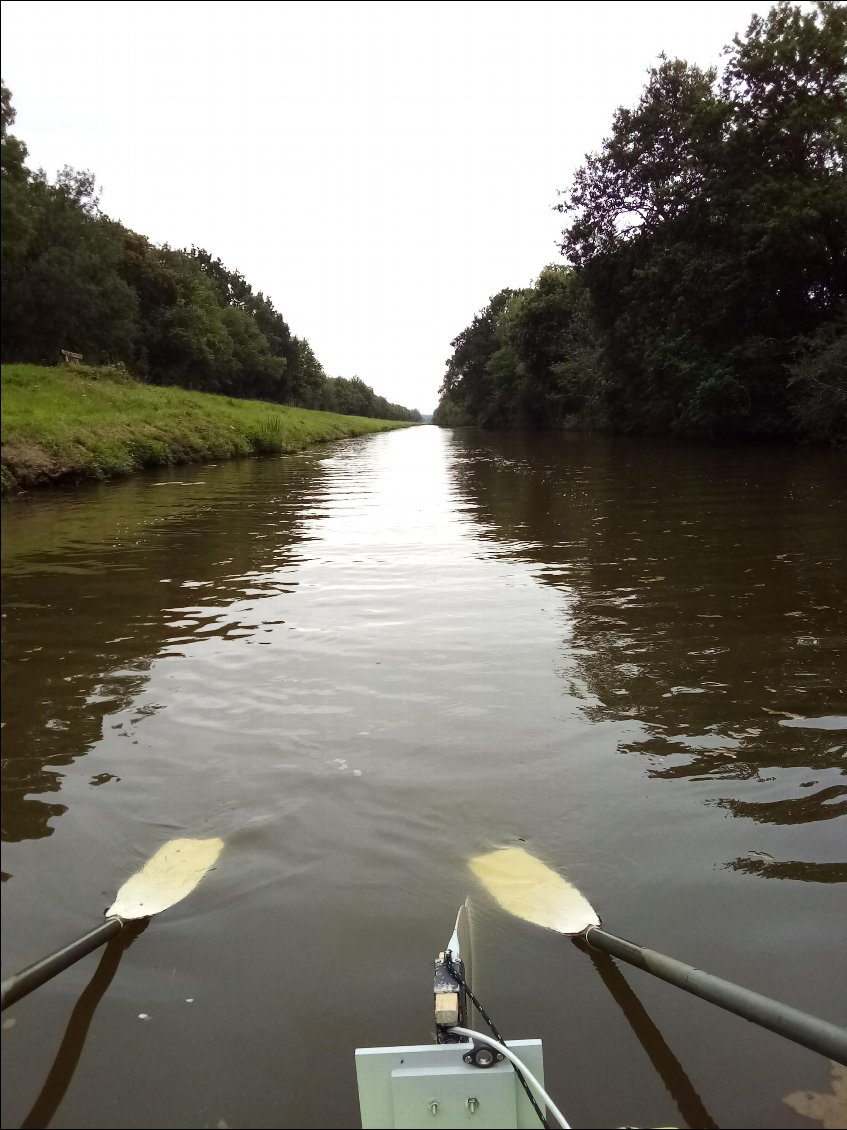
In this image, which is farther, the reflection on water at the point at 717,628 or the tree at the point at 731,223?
the tree at the point at 731,223

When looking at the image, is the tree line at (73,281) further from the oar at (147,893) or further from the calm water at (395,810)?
the oar at (147,893)

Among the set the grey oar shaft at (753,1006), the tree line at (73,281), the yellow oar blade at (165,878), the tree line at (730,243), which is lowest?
the yellow oar blade at (165,878)

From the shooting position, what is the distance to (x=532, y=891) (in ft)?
11.3

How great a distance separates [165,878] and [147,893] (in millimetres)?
150

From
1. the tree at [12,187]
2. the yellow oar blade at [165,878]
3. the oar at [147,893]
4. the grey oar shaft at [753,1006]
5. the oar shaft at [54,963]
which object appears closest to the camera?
the oar shaft at [54,963]

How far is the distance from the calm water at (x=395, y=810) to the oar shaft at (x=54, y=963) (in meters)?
0.05

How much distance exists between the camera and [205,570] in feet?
31.0

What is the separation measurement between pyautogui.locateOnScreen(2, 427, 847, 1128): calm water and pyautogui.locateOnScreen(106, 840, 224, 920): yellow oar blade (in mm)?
Result: 72

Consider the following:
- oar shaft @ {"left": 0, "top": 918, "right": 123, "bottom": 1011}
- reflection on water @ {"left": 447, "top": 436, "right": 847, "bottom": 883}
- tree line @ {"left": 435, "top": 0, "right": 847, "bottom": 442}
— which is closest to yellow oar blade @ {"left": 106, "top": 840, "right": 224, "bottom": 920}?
oar shaft @ {"left": 0, "top": 918, "right": 123, "bottom": 1011}

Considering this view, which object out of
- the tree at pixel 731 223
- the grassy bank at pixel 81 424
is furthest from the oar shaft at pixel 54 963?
the tree at pixel 731 223

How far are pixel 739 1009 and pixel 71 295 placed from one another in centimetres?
336

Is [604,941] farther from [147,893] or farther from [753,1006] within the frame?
[147,893]

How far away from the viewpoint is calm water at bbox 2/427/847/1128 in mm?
2438

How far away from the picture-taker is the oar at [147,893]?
2.01 meters
